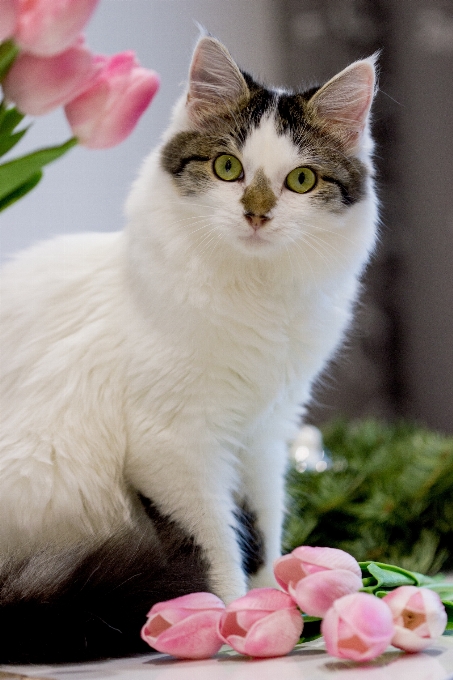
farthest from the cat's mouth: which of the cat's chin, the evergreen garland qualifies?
the evergreen garland

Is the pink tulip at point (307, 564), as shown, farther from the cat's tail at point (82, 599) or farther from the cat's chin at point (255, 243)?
the cat's chin at point (255, 243)

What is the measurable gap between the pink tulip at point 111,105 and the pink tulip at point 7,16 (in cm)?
9

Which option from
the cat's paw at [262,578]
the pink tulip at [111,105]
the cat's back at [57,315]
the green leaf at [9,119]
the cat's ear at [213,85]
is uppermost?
the cat's ear at [213,85]

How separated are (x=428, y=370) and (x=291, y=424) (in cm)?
130

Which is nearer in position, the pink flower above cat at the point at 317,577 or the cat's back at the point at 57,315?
the pink flower above cat at the point at 317,577

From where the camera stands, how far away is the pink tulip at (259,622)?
76 centimetres

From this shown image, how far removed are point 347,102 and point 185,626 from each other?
0.78 metres

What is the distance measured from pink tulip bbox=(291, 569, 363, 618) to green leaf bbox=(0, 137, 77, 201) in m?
0.47

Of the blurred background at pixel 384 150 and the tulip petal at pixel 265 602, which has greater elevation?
the blurred background at pixel 384 150

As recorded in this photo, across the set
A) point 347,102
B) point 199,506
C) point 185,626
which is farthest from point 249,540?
point 347,102

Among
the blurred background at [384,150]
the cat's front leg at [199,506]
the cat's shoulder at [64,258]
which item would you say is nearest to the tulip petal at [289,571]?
the cat's front leg at [199,506]

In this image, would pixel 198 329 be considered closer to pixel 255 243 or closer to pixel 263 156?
pixel 255 243

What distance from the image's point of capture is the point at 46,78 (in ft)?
1.99

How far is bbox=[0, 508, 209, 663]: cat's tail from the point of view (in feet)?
2.64
